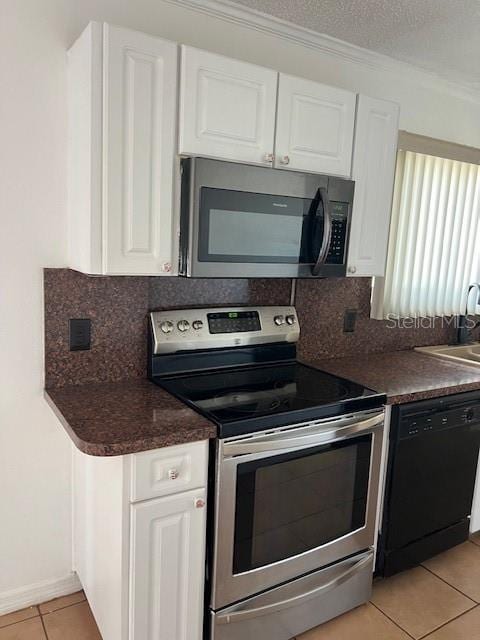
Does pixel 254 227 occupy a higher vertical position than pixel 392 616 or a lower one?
higher

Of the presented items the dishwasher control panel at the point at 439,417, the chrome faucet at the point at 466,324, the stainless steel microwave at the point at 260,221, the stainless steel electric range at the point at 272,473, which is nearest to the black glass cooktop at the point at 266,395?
the stainless steel electric range at the point at 272,473

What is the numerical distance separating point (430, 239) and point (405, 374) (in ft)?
3.04

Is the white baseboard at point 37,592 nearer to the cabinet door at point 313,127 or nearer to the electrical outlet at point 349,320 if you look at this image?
the electrical outlet at point 349,320

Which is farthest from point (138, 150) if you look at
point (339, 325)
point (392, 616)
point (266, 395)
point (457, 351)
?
point (457, 351)

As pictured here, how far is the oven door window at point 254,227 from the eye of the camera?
1788 millimetres

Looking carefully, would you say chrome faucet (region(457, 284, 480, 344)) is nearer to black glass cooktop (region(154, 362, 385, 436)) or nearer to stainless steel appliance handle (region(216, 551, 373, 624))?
black glass cooktop (region(154, 362, 385, 436))

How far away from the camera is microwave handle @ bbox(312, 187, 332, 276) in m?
1.95

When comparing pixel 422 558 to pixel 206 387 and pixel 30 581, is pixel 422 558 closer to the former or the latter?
pixel 206 387

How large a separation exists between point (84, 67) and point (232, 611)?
6.10ft

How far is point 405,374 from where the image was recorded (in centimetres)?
243

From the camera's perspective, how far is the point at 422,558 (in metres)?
2.34

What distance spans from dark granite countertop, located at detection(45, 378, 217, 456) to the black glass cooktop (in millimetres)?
67

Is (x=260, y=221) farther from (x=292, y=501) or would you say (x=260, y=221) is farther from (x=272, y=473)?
(x=292, y=501)

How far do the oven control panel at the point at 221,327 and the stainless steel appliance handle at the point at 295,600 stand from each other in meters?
0.98
